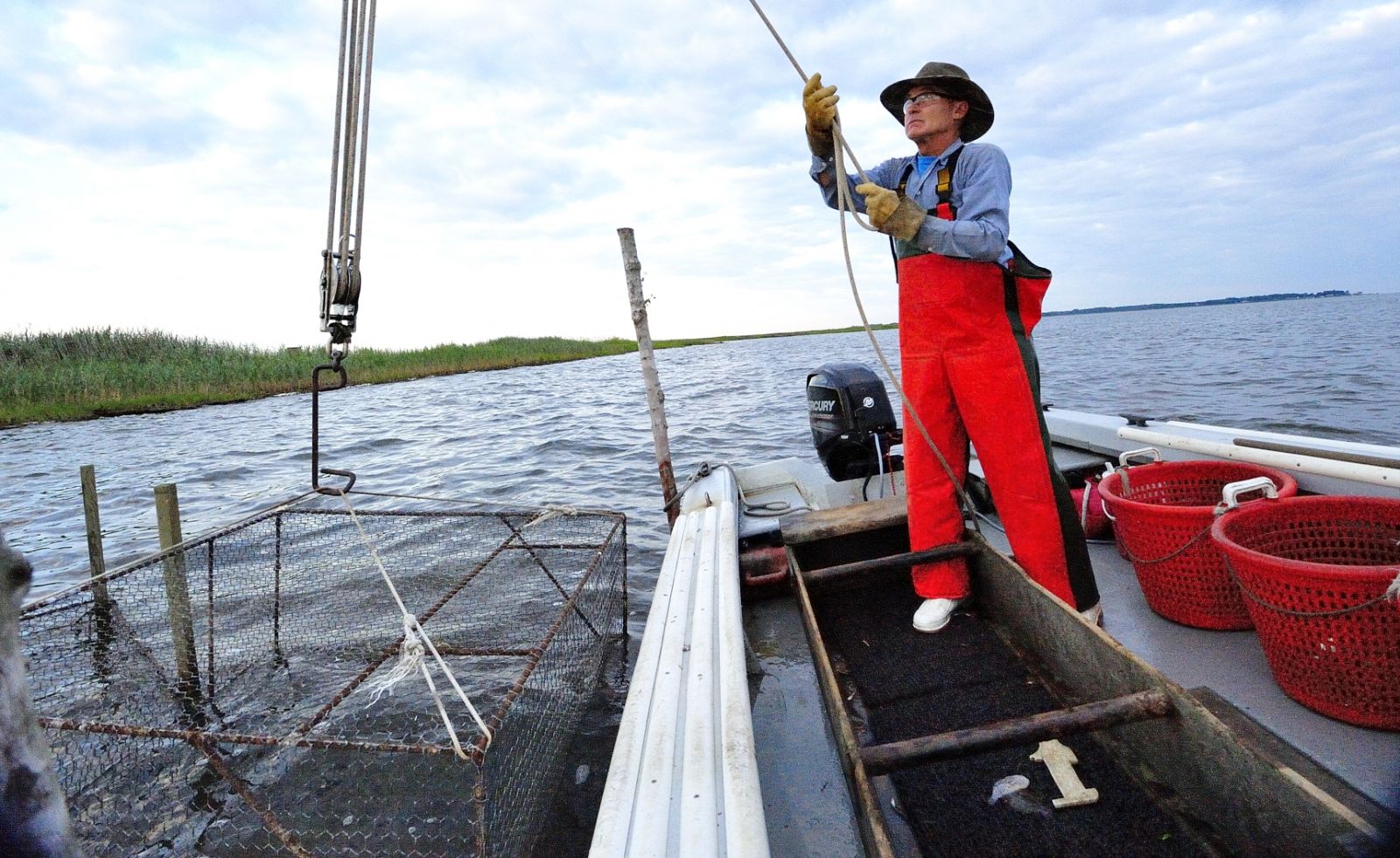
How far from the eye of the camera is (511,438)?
480 inches

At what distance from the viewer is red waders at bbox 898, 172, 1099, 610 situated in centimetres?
254

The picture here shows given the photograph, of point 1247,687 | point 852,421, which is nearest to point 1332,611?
Answer: point 1247,687

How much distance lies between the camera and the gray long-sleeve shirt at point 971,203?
2.36 metres

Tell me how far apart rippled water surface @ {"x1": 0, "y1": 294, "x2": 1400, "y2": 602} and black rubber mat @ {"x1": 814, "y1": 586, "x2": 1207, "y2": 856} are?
2.60 m

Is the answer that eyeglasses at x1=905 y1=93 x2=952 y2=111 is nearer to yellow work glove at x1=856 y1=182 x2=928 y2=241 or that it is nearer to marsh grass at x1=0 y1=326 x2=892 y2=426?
yellow work glove at x1=856 y1=182 x2=928 y2=241

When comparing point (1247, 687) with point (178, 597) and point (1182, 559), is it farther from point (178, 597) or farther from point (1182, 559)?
point (178, 597)

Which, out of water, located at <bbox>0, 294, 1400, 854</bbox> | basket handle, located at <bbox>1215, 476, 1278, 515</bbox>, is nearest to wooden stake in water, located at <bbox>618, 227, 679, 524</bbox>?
water, located at <bbox>0, 294, 1400, 854</bbox>

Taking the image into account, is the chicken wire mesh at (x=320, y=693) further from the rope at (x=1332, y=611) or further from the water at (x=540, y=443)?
the rope at (x=1332, y=611)

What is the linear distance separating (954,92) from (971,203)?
0.52 meters

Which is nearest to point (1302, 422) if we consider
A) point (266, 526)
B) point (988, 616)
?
point (988, 616)

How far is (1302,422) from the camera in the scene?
9.57m

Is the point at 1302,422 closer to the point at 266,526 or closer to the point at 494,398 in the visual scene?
the point at 266,526

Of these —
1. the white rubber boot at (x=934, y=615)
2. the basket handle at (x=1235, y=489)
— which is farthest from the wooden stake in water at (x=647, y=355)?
the basket handle at (x=1235, y=489)

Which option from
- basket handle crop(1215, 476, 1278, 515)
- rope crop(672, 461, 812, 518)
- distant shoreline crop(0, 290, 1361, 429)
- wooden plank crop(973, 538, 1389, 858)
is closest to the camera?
wooden plank crop(973, 538, 1389, 858)
